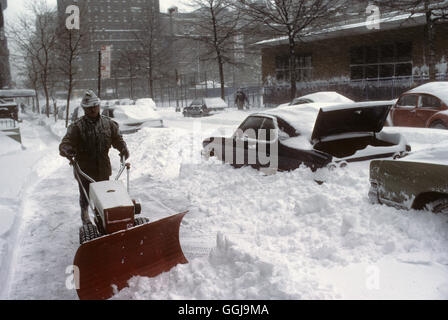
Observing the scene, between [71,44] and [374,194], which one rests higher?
[71,44]

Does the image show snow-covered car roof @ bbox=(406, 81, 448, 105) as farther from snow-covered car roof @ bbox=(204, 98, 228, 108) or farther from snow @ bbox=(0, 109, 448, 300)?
snow-covered car roof @ bbox=(204, 98, 228, 108)

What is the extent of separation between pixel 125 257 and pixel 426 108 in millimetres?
10296

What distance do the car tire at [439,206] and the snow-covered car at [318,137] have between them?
2.23m

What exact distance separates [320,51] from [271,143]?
80.5 ft

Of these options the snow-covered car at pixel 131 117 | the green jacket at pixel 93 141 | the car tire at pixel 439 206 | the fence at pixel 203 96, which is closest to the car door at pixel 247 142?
the green jacket at pixel 93 141

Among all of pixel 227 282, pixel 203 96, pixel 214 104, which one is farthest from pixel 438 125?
pixel 203 96

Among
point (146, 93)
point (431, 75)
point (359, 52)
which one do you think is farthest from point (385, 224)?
point (146, 93)

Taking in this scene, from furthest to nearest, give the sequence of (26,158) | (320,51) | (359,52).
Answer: (320,51)
(359,52)
(26,158)

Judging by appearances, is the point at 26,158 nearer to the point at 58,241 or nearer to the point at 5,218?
the point at 5,218

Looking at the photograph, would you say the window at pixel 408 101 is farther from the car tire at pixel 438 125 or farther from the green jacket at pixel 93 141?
the green jacket at pixel 93 141

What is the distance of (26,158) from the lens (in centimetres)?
1327

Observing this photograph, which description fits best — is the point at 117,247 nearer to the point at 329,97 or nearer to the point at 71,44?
the point at 329,97

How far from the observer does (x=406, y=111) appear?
12.4 metres

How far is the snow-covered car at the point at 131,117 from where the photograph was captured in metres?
16.4
